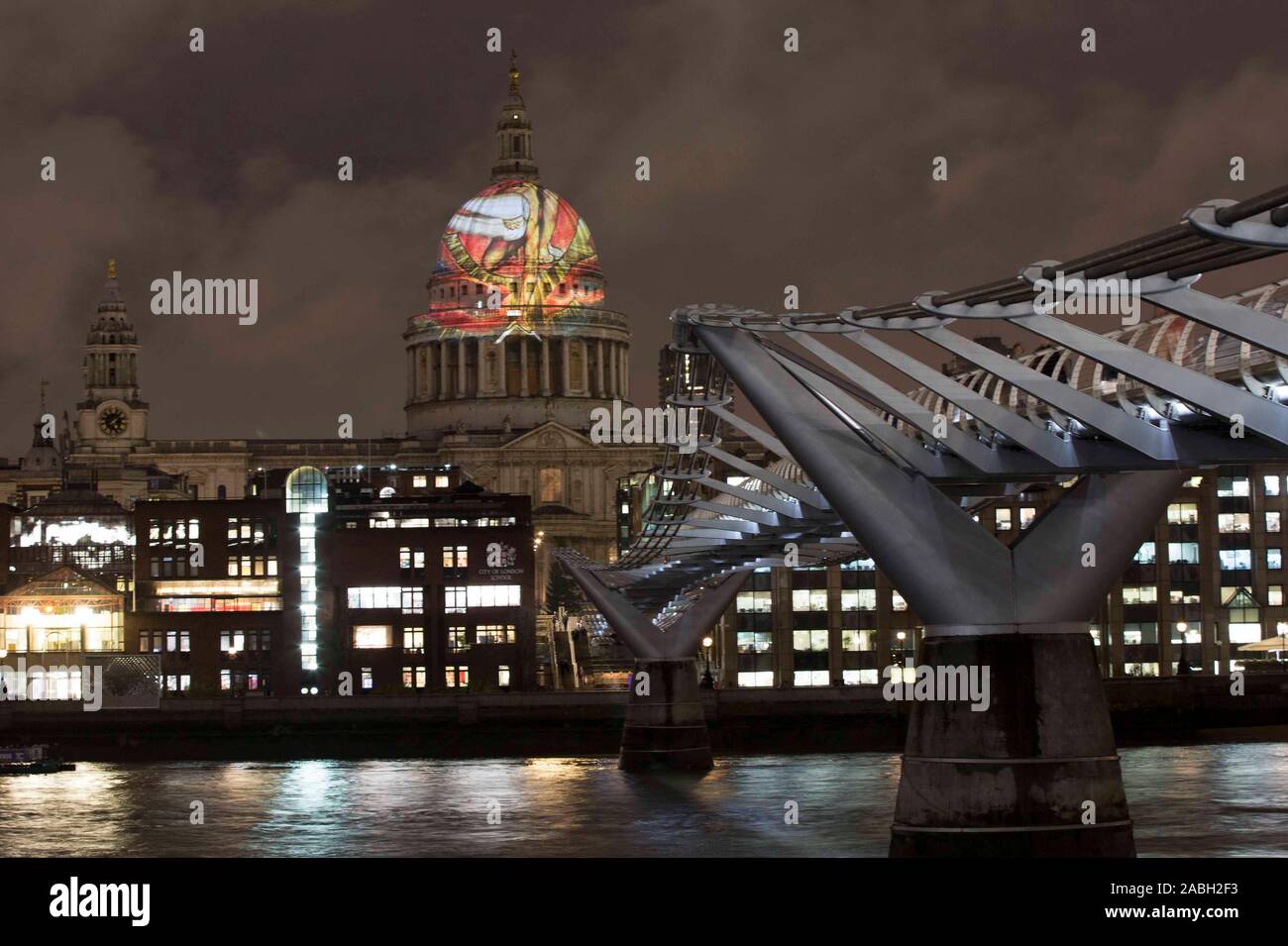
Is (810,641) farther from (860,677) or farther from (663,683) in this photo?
(663,683)

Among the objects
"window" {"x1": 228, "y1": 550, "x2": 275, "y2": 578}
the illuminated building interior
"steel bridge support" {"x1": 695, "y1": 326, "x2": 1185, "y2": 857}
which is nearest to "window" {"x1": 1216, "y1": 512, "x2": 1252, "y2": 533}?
"window" {"x1": 228, "y1": 550, "x2": 275, "y2": 578}

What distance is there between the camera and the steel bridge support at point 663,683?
86.5 metres

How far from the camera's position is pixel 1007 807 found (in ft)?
126

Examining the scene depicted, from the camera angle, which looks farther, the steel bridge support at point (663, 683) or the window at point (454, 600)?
the window at point (454, 600)

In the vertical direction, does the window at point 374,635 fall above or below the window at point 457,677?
above

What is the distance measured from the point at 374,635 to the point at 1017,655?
93.5 meters

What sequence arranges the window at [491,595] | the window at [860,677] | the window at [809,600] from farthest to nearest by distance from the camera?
1. the window at [809,600]
2. the window at [860,677]
3. the window at [491,595]

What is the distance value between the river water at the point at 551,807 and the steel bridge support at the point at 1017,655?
18.1m

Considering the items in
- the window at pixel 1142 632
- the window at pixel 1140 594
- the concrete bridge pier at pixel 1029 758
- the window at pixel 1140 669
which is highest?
the window at pixel 1140 594

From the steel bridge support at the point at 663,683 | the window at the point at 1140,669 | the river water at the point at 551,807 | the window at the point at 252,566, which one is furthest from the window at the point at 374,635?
the steel bridge support at the point at 663,683

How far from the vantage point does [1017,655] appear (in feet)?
126

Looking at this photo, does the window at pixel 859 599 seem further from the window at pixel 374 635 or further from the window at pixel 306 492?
the window at pixel 306 492
